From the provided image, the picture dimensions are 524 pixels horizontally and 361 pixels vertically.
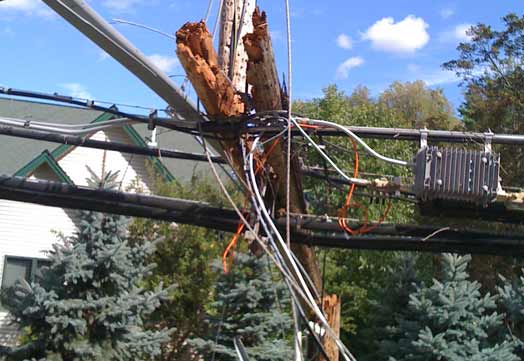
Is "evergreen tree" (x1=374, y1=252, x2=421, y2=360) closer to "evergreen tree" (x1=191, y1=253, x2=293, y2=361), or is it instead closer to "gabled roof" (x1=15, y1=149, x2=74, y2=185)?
"evergreen tree" (x1=191, y1=253, x2=293, y2=361)

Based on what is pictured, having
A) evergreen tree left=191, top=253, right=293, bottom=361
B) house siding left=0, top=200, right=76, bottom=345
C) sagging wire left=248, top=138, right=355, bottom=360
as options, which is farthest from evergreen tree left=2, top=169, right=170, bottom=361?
sagging wire left=248, top=138, right=355, bottom=360

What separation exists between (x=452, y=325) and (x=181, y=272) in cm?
635

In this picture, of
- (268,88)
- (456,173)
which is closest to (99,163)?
(268,88)

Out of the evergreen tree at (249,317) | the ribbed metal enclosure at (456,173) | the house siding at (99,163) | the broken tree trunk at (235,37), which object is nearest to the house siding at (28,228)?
the house siding at (99,163)

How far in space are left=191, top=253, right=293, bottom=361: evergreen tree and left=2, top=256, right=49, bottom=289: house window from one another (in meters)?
6.90

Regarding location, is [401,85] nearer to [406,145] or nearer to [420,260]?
[406,145]

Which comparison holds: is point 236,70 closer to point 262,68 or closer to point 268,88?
point 268,88

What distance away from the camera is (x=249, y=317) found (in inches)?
497

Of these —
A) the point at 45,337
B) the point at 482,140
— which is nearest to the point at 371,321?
the point at 45,337

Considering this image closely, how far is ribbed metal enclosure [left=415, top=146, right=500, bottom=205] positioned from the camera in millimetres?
5969

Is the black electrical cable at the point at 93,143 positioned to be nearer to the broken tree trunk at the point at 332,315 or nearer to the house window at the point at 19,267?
the broken tree trunk at the point at 332,315

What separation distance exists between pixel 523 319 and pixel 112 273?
6384 millimetres

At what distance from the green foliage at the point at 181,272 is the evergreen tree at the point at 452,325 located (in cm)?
513

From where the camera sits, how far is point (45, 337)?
491 inches
